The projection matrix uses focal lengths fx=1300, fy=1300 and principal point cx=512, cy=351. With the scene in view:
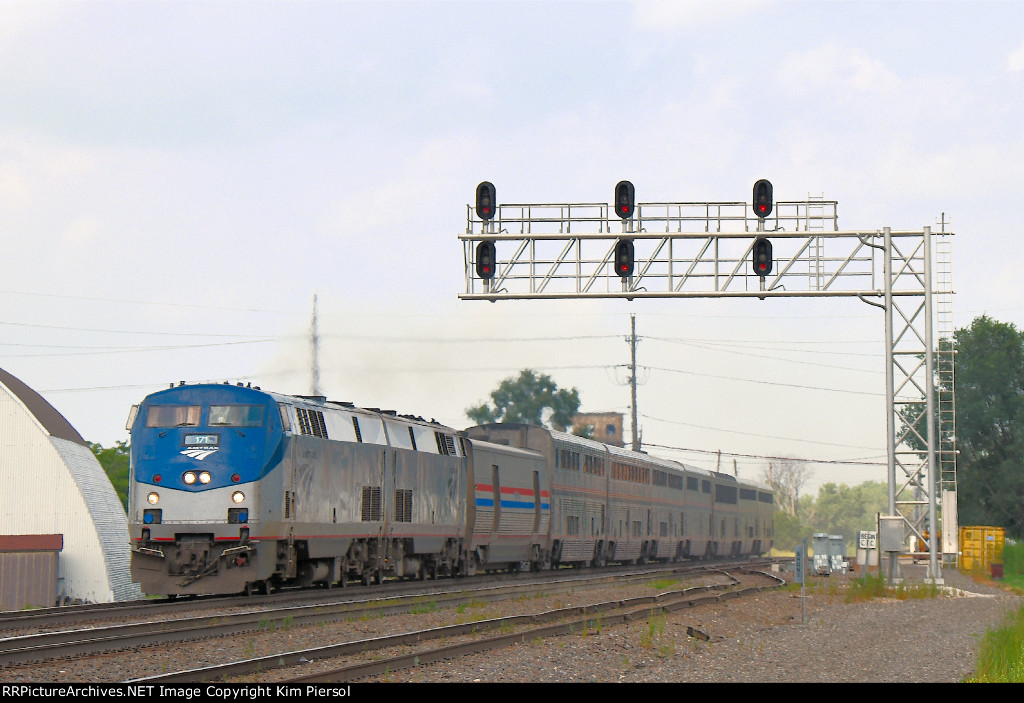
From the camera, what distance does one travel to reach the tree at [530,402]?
10462 centimetres

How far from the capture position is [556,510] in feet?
127

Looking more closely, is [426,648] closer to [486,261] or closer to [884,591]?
[486,261]

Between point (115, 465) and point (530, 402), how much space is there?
43.4m

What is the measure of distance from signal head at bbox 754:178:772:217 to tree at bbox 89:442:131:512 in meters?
43.9

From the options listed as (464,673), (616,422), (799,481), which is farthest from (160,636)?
(799,481)

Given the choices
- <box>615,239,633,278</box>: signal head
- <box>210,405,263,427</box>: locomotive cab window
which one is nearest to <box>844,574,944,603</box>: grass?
<box>615,239,633,278</box>: signal head

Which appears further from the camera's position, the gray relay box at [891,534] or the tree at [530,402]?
the tree at [530,402]

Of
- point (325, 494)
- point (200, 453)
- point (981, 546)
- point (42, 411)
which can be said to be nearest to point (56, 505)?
point (42, 411)

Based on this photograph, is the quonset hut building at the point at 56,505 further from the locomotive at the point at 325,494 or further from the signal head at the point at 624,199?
the signal head at the point at 624,199

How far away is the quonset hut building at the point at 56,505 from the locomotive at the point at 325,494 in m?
21.6

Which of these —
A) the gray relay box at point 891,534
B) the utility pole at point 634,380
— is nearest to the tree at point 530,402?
the utility pole at point 634,380

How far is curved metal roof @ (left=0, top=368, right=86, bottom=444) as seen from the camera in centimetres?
5489

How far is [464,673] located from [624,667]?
233 centimetres

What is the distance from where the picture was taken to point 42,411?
191ft
